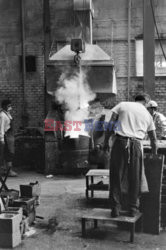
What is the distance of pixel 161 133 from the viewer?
7879 millimetres

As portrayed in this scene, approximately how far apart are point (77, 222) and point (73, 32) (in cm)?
717

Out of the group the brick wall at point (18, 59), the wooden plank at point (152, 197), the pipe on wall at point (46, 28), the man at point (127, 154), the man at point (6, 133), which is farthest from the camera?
the brick wall at point (18, 59)

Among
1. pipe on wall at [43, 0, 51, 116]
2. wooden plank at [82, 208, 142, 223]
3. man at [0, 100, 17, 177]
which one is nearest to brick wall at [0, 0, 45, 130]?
pipe on wall at [43, 0, 51, 116]

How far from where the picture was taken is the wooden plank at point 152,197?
514cm

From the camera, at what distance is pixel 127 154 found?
504 cm

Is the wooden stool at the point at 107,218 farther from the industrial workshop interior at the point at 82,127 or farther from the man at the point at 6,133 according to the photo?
the man at the point at 6,133

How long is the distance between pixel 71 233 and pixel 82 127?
470 cm

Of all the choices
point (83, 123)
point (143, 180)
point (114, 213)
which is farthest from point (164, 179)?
point (83, 123)

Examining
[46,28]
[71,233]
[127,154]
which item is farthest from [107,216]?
[46,28]

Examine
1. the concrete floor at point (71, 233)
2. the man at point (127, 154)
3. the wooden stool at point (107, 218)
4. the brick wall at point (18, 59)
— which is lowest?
the concrete floor at point (71, 233)

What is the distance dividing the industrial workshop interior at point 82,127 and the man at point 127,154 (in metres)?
0.01

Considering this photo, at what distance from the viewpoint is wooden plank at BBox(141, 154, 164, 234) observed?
514cm

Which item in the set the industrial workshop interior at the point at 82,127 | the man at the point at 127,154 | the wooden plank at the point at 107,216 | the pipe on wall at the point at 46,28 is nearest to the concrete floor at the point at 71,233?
the industrial workshop interior at the point at 82,127

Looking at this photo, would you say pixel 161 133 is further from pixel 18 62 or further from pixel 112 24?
pixel 18 62
